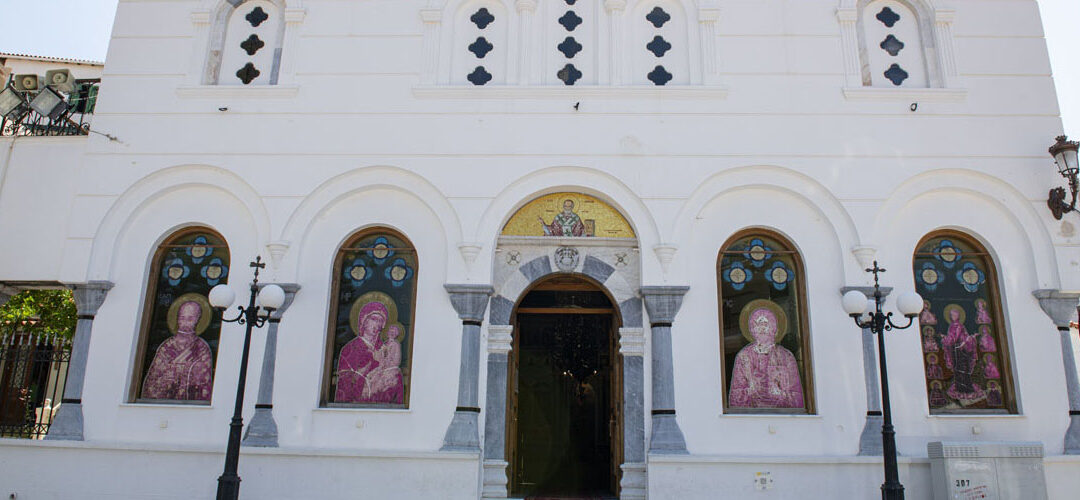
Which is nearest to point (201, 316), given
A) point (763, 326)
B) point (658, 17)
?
point (763, 326)

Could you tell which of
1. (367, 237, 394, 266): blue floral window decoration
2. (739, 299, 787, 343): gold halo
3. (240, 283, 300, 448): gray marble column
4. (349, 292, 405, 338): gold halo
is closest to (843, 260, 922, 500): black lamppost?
(739, 299, 787, 343): gold halo

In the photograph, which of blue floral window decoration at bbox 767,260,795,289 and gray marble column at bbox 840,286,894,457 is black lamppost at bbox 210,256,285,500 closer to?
blue floral window decoration at bbox 767,260,795,289

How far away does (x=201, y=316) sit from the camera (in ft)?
30.9

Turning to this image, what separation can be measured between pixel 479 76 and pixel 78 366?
258 inches

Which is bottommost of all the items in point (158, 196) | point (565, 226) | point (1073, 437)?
point (1073, 437)

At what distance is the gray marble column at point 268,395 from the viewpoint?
8.67 metres

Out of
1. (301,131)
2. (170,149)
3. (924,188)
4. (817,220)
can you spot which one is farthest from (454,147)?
(924,188)

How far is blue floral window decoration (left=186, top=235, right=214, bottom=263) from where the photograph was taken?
31.7ft

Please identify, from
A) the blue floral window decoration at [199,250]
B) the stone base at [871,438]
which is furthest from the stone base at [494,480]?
the blue floral window decoration at [199,250]

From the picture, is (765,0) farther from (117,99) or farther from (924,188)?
(117,99)

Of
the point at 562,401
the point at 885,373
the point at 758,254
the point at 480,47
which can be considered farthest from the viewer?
the point at 562,401

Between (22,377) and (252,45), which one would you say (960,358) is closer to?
(252,45)

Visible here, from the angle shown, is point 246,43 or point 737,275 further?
A: point 246,43

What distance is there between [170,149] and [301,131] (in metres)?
1.86
